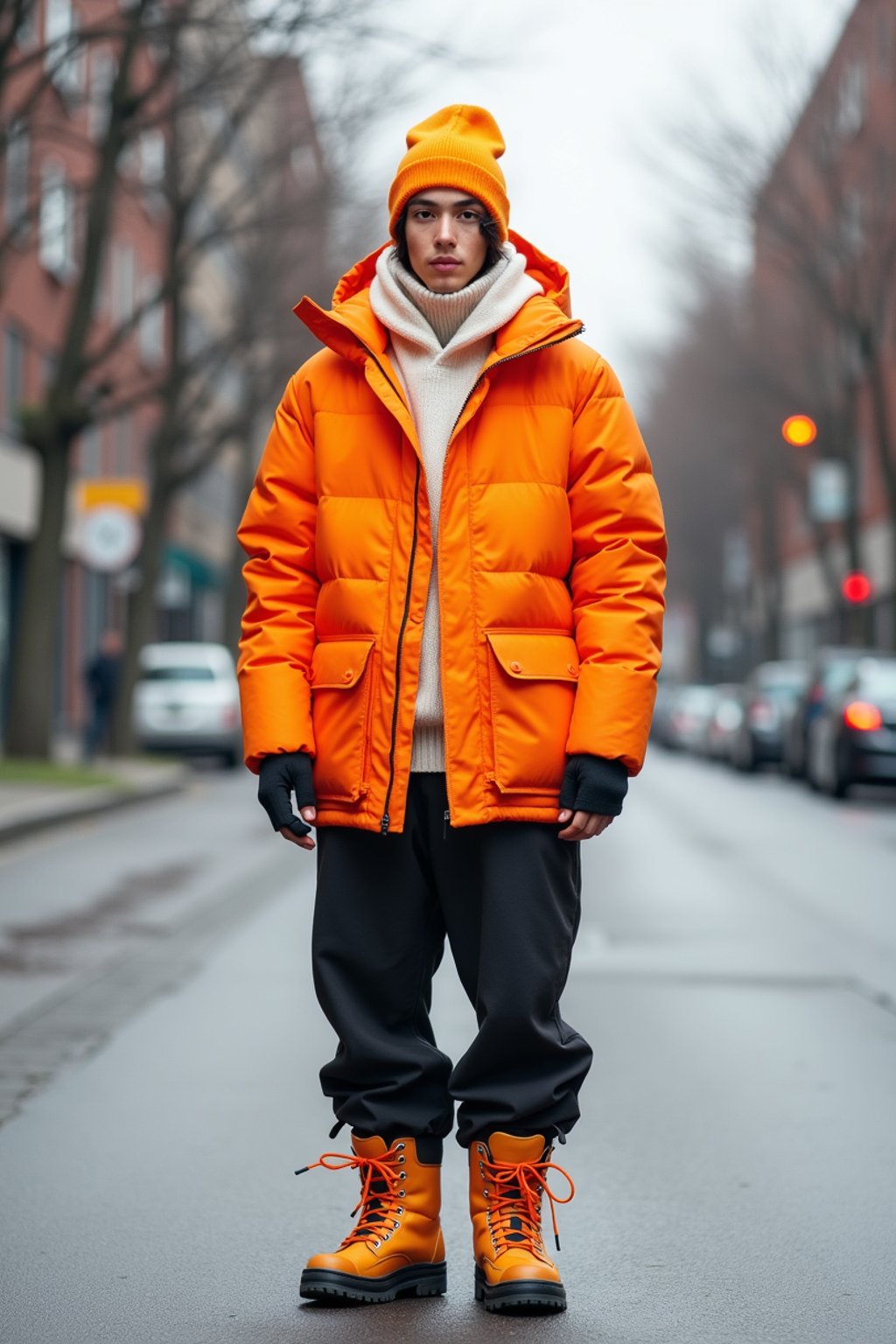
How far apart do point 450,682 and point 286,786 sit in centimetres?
35

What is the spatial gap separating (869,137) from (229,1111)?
25782 millimetres

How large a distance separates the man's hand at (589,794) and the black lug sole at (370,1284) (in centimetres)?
84

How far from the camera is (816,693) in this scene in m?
23.8

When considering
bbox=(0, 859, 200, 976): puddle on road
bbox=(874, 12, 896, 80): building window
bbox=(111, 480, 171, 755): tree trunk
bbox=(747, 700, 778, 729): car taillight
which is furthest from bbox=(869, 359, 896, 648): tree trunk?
bbox=(0, 859, 200, 976): puddle on road

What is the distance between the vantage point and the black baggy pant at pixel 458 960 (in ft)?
12.5

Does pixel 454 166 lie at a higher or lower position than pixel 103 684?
higher

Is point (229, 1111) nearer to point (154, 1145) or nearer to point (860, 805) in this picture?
point (154, 1145)

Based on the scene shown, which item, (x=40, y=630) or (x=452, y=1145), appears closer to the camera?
(x=452, y=1145)

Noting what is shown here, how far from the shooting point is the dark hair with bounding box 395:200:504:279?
398cm

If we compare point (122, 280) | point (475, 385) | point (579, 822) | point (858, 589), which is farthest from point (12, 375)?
point (579, 822)

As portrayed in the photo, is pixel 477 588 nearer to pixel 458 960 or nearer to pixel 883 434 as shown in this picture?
pixel 458 960

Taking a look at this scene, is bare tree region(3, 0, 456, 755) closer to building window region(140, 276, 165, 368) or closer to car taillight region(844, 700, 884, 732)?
car taillight region(844, 700, 884, 732)

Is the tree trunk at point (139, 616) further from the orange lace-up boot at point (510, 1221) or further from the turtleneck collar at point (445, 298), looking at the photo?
the orange lace-up boot at point (510, 1221)

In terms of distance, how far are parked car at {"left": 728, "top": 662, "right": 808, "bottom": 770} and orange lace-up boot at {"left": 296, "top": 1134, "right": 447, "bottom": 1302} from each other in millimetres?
24129
